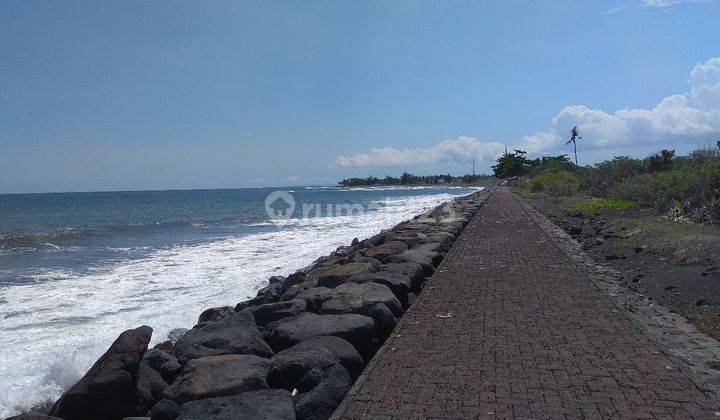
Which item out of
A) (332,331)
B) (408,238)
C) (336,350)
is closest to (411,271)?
(332,331)

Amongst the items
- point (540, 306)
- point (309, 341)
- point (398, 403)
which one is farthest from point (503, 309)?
point (398, 403)

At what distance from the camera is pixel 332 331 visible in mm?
5645

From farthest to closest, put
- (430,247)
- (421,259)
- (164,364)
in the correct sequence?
(430,247)
(421,259)
(164,364)

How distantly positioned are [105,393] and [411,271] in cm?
505

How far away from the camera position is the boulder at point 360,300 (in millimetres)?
6409

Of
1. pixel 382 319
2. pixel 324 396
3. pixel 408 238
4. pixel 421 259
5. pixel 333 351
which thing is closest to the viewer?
pixel 324 396

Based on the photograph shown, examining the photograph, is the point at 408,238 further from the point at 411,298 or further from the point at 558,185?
the point at 558,185

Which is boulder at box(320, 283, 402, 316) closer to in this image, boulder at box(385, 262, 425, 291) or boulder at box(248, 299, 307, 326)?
boulder at box(248, 299, 307, 326)

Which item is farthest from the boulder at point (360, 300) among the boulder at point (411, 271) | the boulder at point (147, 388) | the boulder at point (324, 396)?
the boulder at point (147, 388)

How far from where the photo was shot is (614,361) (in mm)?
4887

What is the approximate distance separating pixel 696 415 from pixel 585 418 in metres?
0.76

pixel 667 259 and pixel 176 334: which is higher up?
pixel 667 259

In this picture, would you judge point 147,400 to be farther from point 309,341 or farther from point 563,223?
point 563,223

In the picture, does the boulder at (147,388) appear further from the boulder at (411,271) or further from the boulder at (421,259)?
the boulder at (421,259)
